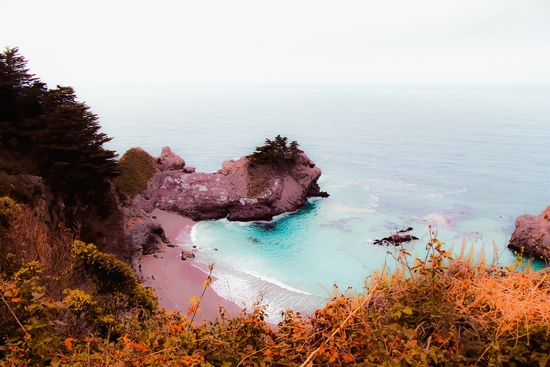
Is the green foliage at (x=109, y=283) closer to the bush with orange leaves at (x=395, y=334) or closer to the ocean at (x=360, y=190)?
the ocean at (x=360, y=190)

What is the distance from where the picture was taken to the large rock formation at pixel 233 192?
40.2 meters

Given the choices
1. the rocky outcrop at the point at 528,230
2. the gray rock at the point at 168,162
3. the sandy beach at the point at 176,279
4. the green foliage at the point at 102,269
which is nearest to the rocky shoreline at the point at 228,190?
the gray rock at the point at 168,162

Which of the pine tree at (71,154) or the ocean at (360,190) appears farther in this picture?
the ocean at (360,190)

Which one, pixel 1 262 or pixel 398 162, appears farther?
pixel 398 162

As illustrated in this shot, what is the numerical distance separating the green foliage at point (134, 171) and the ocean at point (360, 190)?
985 centimetres

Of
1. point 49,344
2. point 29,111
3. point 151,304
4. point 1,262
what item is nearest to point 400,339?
point 49,344

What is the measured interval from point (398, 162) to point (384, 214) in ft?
99.4

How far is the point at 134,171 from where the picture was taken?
42938mm

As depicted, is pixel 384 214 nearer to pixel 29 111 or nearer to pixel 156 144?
pixel 29 111

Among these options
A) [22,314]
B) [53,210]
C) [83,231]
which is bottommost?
[83,231]

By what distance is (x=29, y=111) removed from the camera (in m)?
26.2

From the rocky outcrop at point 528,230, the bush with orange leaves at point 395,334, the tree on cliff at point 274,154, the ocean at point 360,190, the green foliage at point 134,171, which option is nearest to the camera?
the bush with orange leaves at point 395,334

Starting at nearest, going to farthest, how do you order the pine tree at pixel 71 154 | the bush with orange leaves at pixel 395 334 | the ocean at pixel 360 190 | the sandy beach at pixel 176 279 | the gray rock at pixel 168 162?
1. the bush with orange leaves at pixel 395 334
2. the pine tree at pixel 71 154
3. the sandy beach at pixel 176 279
4. the ocean at pixel 360 190
5. the gray rock at pixel 168 162

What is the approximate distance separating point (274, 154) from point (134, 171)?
17211 millimetres
